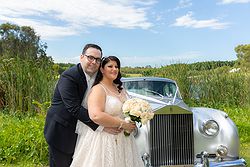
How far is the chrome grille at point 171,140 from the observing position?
434 cm

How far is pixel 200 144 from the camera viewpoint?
4508 mm

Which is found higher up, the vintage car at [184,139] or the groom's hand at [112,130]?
the groom's hand at [112,130]

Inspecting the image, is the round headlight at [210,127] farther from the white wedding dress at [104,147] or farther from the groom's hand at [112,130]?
the groom's hand at [112,130]

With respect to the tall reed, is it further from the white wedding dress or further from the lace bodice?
the lace bodice

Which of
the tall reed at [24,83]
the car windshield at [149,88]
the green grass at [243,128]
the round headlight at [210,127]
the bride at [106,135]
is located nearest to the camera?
the bride at [106,135]

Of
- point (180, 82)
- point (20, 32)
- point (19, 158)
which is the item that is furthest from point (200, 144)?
point (20, 32)

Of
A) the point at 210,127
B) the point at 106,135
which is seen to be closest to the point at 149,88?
the point at 210,127

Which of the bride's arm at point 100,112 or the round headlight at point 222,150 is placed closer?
the bride's arm at point 100,112

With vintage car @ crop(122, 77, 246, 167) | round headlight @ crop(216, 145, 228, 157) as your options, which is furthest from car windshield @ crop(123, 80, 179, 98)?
round headlight @ crop(216, 145, 228, 157)

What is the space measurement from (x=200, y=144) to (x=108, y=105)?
6.71ft

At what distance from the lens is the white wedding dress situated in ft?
9.83

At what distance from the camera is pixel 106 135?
3.02 m

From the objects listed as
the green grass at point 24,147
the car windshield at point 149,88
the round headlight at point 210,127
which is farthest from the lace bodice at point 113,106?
the green grass at point 24,147

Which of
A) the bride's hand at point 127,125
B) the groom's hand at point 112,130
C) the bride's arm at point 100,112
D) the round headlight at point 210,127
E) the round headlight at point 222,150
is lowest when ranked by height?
the round headlight at point 222,150
